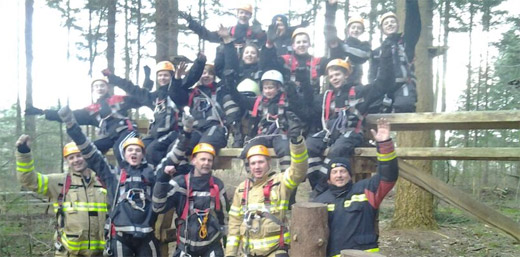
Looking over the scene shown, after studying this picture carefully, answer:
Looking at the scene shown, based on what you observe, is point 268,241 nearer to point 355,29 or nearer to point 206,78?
point 206,78

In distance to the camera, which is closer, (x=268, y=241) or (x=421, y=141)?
(x=268, y=241)

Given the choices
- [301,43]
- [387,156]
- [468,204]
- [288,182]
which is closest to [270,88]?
[301,43]

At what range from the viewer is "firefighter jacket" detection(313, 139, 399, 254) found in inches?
168

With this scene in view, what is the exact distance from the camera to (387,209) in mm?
14180

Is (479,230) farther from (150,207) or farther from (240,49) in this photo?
(150,207)

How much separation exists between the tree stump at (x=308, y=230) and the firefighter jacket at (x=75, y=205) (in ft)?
10.7

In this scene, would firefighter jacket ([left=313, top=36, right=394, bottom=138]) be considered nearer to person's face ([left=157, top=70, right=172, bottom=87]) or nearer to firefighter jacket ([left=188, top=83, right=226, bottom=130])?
firefighter jacket ([left=188, top=83, right=226, bottom=130])

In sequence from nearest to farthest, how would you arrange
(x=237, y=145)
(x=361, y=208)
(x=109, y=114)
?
1. (x=361, y=208)
2. (x=237, y=145)
3. (x=109, y=114)

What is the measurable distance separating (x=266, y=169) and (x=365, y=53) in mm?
3100

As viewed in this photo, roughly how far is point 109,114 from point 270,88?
2739 millimetres

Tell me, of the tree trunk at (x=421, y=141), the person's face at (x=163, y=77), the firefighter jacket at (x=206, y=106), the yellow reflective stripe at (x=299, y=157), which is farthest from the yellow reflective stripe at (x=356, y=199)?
the tree trunk at (x=421, y=141)

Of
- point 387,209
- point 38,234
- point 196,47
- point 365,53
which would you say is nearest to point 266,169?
point 365,53

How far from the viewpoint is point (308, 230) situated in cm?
349

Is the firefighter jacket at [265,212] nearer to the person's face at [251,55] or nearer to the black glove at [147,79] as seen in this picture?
the person's face at [251,55]
